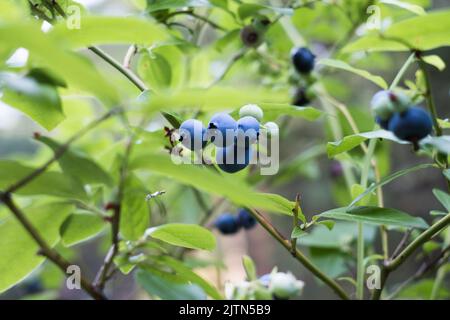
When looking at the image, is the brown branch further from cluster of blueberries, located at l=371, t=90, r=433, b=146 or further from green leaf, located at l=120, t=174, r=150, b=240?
cluster of blueberries, located at l=371, t=90, r=433, b=146

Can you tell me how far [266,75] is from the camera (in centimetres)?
125

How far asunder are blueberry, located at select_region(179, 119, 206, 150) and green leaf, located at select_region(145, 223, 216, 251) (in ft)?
0.33

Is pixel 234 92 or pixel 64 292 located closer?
pixel 234 92

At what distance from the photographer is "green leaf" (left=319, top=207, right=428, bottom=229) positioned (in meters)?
0.61

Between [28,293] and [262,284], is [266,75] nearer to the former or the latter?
[262,284]

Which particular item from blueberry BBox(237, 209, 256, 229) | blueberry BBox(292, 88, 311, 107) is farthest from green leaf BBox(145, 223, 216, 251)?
blueberry BBox(292, 88, 311, 107)

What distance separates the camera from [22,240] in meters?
0.64

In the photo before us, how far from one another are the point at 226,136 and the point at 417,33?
23cm

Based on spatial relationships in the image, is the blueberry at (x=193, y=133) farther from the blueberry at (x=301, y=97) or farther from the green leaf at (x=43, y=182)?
the blueberry at (x=301, y=97)

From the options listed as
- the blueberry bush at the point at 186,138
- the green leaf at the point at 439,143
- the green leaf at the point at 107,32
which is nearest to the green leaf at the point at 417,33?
the blueberry bush at the point at 186,138

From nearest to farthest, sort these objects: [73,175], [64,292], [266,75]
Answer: [73,175], [266,75], [64,292]

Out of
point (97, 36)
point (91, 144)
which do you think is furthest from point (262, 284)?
point (91, 144)

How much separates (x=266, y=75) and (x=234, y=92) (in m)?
0.86

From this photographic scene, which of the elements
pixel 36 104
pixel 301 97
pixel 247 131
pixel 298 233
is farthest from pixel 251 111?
pixel 301 97
